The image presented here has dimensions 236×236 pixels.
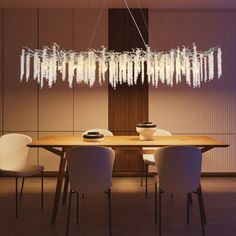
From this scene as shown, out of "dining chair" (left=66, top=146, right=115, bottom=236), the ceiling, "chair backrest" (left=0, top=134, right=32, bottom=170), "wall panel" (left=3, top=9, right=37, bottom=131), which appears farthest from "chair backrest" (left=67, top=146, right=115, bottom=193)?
the ceiling

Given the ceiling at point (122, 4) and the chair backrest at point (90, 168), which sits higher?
the ceiling at point (122, 4)

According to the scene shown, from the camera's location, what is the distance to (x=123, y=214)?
3.65 metres

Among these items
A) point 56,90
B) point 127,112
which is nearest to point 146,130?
point 127,112

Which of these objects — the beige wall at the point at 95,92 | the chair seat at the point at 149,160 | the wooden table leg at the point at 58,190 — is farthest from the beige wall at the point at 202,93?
the wooden table leg at the point at 58,190

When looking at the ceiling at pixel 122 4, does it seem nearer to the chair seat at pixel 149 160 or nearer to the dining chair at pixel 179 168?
the chair seat at pixel 149 160

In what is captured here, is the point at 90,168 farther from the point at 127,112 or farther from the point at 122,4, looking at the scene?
the point at 122,4

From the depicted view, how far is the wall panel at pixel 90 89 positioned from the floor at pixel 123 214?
120 centimetres

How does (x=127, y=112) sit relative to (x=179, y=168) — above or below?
above

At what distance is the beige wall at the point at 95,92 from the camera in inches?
215

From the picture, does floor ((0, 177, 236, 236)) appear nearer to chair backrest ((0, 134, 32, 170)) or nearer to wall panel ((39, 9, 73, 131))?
chair backrest ((0, 134, 32, 170))

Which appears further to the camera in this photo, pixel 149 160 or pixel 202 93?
Result: pixel 202 93

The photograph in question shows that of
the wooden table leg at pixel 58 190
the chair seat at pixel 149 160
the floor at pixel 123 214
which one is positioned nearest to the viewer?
the floor at pixel 123 214

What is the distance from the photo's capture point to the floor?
316 centimetres

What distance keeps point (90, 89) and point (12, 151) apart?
6.29 ft
